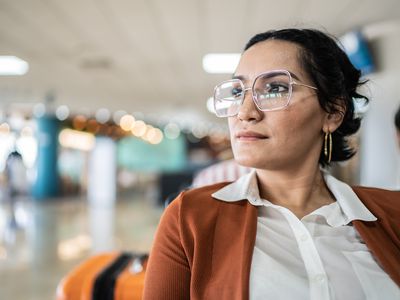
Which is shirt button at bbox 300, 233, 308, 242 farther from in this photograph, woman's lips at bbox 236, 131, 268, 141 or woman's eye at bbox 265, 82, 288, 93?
woman's eye at bbox 265, 82, 288, 93

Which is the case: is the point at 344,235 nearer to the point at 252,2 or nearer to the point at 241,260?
the point at 241,260

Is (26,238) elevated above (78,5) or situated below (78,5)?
below

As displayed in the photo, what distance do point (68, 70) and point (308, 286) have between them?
313 inches

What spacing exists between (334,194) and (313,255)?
329 millimetres

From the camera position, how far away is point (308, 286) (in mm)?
1009

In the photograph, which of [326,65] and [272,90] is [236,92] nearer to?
[272,90]

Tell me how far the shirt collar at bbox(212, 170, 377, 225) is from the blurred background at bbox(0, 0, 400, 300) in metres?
0.43

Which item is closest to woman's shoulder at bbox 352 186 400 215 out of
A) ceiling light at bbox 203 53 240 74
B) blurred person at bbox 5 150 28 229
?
ceiling light at bbox 203 53 240 74

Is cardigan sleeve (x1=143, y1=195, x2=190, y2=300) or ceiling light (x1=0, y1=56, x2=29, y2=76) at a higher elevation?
ceiling light (x1=0, y1=56, x2=29, y2=76)

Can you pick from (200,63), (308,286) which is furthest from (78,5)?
(308,286)

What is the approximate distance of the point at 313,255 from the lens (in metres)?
1.06

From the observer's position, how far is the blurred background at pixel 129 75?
14.8 feet

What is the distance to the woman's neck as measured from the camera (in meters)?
1.26

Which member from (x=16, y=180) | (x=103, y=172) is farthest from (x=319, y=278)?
(x=16, y=180)
